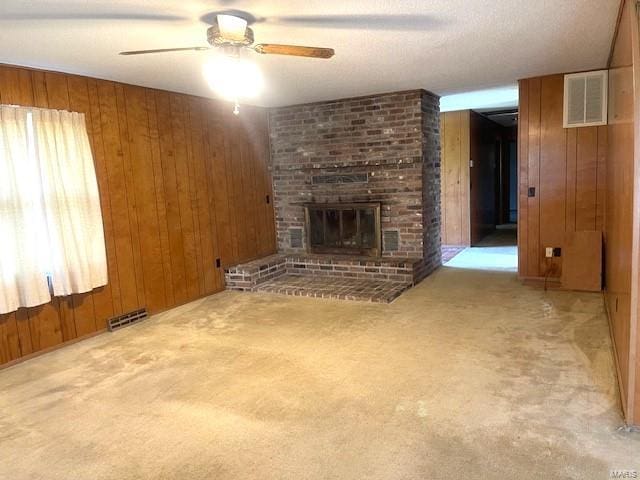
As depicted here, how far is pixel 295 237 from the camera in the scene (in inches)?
242

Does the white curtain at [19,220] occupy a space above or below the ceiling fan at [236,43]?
below

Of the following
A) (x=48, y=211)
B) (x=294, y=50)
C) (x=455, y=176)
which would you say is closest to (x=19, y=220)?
(x=48, y=211)

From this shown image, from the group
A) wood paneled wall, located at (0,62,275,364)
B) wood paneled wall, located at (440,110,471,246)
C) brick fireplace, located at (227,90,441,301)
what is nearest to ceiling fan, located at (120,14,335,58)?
wood paneled wall, located at (0,62,275,364)

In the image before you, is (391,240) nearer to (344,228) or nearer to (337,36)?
(344,228)

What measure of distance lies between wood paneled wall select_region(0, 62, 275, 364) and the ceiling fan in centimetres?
157

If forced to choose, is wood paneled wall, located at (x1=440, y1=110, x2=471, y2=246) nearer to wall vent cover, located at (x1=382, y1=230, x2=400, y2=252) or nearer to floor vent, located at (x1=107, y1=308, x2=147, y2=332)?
wall vent cover, located at (x1=382, y1=230, x2=400, y2=252)

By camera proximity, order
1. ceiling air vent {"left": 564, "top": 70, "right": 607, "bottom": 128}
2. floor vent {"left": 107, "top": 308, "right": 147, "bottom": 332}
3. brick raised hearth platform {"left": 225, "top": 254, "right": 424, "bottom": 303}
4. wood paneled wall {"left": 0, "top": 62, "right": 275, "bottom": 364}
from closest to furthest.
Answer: wood paneled wall {"left": 0, "top": 62, "right": 275, "bottom": 364} < floor vent {"left": 107, "top": 308, "right": 147, "bottom": 332} < ceiling air vent {"left": 564, "top": 70, "right": 607, "bottom": 128} < brick raised hearth platform {"left": 225, "top": 254, "right": 424, "bottom": 303}

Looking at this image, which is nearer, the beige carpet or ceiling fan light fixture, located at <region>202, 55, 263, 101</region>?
the beige carpet

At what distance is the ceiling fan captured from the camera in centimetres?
250

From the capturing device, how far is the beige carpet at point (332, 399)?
6.68ft

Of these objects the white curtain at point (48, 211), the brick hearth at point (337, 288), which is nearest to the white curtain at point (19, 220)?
the white curtain at point (48, 211)

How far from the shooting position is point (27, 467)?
2117mm

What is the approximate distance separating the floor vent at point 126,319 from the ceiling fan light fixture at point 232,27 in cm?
272

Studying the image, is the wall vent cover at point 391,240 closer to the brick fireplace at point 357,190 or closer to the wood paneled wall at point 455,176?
the brick fireplace at point 357,190
